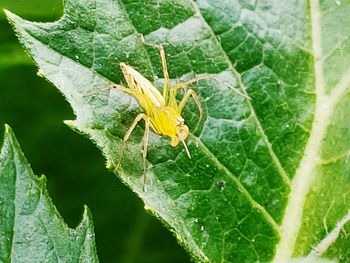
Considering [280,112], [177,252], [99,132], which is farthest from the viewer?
[177,252]

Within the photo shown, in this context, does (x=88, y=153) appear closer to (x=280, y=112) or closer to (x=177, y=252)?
(x=177, y=252)

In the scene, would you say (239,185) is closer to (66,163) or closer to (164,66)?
(164,66)

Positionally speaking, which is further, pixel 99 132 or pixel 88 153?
pixel 88 153

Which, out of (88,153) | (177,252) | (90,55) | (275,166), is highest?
(90,55)

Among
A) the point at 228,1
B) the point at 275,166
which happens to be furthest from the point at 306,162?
the point at 228,1

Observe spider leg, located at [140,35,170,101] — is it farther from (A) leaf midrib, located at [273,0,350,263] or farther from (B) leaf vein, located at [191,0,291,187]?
(A) leaf midrib, located at [273,0,350,263]

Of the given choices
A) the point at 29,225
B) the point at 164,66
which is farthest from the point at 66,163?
the point at 29,225

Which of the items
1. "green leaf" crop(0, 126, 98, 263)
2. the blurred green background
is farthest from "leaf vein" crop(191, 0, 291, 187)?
the blurred green background

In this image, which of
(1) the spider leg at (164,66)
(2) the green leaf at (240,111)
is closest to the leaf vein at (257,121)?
(2) the green leaf at (240,111)
